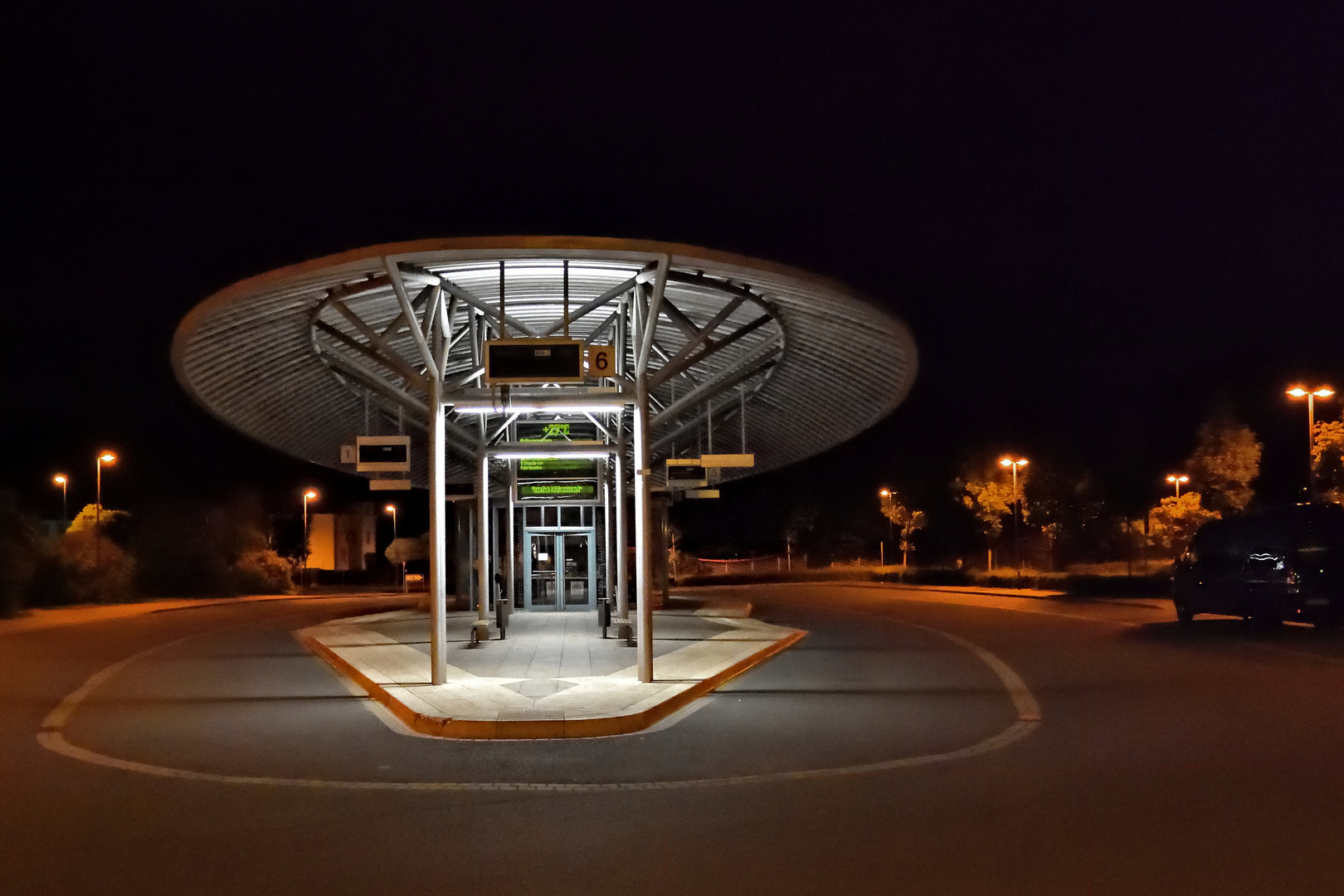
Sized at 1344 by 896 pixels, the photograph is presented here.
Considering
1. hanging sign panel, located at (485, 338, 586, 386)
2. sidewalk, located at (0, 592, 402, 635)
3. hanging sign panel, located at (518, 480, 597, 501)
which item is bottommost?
sidewalk, located at (0, 592, 402, 635)

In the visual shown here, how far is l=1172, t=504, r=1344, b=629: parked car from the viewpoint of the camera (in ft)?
66.4

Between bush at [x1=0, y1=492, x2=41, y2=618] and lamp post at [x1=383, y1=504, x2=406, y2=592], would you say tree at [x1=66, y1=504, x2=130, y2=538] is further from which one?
lamp post at [x1=383, y1=504, x2=406, y2=592]

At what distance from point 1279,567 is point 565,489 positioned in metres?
14.7

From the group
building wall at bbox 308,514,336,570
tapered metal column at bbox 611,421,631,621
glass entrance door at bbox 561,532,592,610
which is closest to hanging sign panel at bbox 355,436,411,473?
tapered metal column at bbox 611,421,631,621

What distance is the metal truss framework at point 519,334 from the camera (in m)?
13.0

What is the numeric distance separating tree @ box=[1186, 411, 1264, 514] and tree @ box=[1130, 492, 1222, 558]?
62cm

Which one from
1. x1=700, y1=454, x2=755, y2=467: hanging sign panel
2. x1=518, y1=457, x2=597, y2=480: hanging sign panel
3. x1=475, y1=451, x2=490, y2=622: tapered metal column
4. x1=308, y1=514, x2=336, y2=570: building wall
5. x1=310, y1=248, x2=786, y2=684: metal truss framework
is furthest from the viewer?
x1=308, y1=514, x2=336, y2=570: building wall

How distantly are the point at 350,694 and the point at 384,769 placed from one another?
536cm

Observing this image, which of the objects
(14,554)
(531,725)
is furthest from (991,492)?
(531,725)

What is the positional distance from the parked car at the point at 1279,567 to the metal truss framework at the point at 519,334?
7.23 meters

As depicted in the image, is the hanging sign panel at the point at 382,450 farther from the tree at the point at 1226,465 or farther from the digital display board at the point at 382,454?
the tree at the point at 1226,465

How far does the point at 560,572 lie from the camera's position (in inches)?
1259

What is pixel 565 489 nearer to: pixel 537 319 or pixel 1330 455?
pixel 537 319

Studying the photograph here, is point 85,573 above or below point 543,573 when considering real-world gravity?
below
